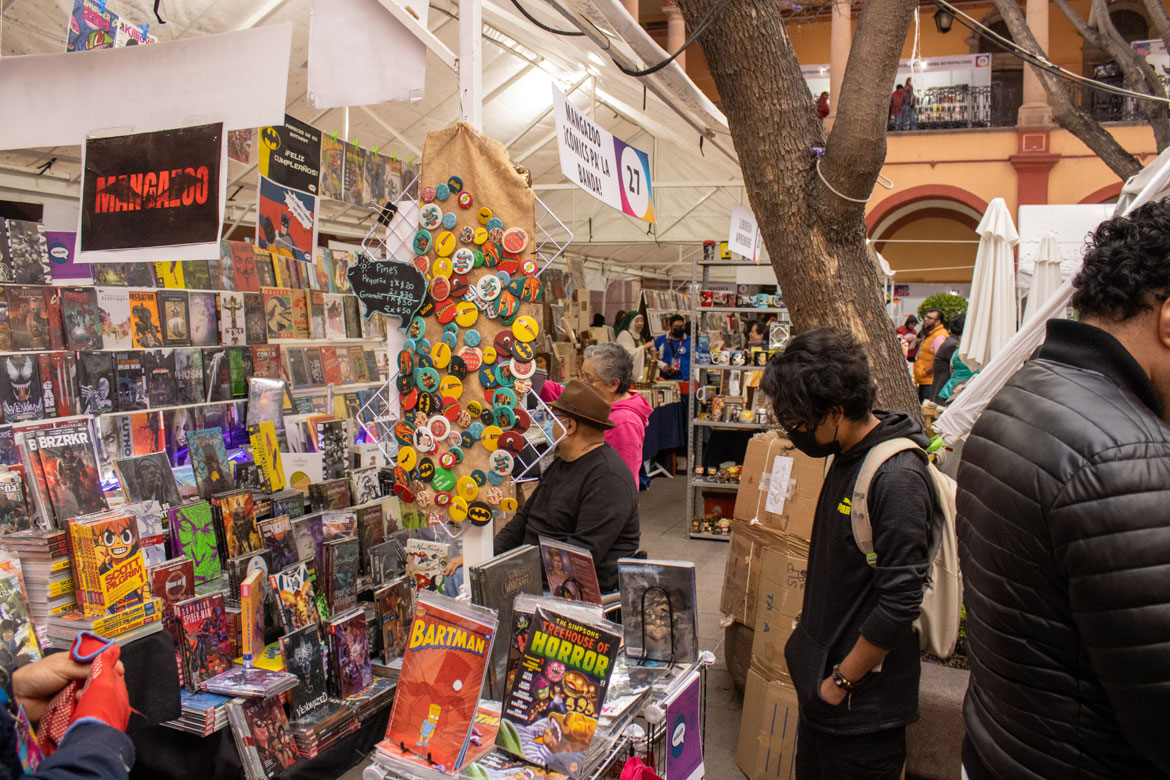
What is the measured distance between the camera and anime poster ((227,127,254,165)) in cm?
320

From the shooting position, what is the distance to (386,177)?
3389 millimetres

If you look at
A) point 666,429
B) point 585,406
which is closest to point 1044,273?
point 666,429

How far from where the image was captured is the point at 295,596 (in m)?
3.11

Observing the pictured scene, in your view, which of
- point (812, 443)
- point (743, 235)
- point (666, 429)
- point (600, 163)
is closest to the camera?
point (812, 443)

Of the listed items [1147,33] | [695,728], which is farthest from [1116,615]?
[1147,33]

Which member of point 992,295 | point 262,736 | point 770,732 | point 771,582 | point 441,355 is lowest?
point 770,732

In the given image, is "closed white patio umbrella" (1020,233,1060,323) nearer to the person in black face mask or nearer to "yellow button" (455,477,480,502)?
the person in black face mask

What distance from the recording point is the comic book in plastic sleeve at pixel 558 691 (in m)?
1.72

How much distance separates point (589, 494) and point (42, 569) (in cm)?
173

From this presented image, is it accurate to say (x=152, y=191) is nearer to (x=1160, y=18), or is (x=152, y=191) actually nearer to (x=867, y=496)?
(x=867, y=496)

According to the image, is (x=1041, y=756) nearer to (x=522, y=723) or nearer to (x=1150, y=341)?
(x=1150, y=341)

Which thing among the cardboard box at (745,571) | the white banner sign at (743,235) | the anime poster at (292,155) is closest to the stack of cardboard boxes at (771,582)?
the cardboard box at (745,571)

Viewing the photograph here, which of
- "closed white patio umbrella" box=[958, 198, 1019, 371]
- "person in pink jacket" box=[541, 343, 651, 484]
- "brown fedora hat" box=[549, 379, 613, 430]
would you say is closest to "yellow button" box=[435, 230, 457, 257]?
"brown fedora hat" box=[549, 379, 613, 430]

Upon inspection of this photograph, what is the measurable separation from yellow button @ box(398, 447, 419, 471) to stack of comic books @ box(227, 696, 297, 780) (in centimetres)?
96
